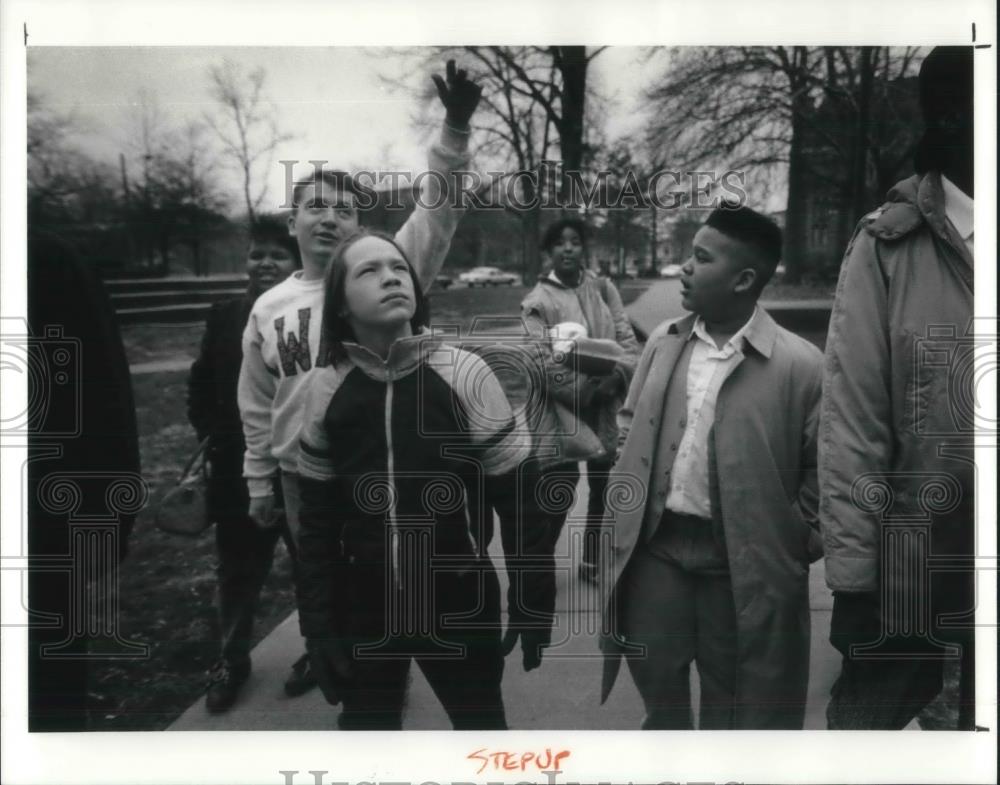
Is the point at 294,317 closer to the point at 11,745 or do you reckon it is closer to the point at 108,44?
the point at 108,44

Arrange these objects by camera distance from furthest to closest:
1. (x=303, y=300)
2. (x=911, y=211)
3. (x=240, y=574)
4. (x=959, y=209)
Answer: (x=240, y=574)
(x=303, y=300)
(x=959, y=209)
(x=911, y=211)

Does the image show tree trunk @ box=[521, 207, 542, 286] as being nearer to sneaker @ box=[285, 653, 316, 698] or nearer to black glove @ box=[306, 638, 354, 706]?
black glove @ box=[306, 638, 354, 706]

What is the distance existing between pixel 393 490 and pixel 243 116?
1189 mm

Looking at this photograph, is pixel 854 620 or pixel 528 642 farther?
pixel 528 642

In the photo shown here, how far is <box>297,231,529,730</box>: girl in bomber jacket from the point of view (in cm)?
292

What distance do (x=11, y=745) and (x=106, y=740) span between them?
0.30m

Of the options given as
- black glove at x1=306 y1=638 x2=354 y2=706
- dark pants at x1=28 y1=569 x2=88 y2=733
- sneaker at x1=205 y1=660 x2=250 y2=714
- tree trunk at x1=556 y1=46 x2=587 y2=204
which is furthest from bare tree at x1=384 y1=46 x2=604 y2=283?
dark pants at x1=28 y1=569 x2=88 y2=733

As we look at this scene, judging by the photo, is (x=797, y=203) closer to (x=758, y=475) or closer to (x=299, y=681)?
(x=758, y=475)

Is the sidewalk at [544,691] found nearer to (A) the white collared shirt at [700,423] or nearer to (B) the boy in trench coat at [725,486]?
(B) the boy in trench coat at [725,486]

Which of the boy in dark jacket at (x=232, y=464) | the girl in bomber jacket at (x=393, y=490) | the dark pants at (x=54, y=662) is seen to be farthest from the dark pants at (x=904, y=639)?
the dark pants at (x=54, y=662)

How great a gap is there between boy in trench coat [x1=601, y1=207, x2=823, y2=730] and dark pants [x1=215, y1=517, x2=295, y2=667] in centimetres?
106

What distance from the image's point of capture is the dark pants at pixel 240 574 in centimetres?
305

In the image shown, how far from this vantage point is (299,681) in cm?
309

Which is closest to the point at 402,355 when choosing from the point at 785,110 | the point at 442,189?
the point at 442,189
